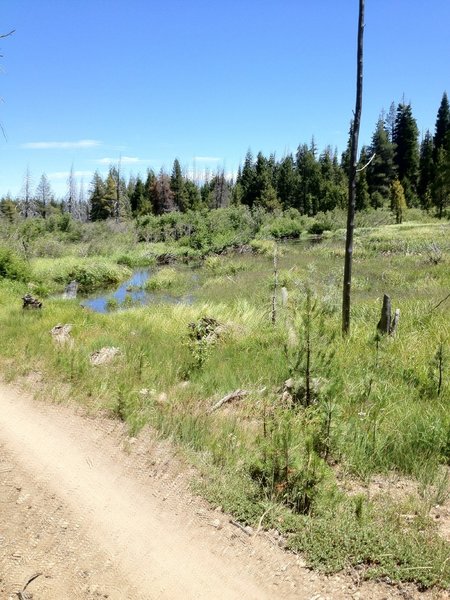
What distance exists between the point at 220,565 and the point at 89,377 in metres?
4.38

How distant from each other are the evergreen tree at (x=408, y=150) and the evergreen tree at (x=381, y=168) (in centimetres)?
168

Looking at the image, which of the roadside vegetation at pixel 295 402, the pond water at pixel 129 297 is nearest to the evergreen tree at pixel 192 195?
the pond water at pixel 129 297

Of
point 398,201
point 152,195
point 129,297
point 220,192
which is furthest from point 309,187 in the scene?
point 129,297

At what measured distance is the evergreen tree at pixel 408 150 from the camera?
6612 cm

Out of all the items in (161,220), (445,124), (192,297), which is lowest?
(192,297)

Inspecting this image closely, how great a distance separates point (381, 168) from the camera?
65.9 metres

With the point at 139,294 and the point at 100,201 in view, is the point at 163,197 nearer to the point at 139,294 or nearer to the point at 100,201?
the point at 100,201

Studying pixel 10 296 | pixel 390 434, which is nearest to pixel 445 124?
pixel 10 296

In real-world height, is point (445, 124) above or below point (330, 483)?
above

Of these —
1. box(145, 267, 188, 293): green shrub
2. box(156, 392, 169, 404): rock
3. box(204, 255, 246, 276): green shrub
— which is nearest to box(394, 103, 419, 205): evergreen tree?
box(204, 255, 246, 276): green shrub

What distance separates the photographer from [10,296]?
15.4 m

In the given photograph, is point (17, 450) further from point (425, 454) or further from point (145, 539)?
point (425, 454)

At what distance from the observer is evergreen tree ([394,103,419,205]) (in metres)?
66.1

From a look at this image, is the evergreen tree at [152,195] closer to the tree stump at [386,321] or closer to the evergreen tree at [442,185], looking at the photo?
the evergreen tree at [442,185]
